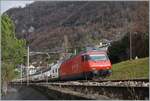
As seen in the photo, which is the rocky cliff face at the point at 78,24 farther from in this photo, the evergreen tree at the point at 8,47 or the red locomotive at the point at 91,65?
the red locomotive at the point at 91,65

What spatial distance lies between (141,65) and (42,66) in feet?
101

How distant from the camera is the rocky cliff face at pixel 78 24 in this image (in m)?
Result: 49.7

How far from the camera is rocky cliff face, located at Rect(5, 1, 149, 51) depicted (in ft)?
163

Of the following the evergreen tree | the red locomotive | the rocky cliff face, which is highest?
the rocky cliff face

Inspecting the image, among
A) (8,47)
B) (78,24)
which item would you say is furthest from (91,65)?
Result: (78,24)

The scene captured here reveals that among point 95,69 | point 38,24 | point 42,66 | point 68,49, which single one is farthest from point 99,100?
point 38,24

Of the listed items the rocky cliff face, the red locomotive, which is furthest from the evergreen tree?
the rocky cliff face

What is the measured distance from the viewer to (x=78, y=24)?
219 feet

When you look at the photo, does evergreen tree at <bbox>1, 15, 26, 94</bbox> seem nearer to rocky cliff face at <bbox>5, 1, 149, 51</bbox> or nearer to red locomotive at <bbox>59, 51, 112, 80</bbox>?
red locomotive at <bbox>59, 51, 112, 80</bbox>

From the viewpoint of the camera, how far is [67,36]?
5897 cm

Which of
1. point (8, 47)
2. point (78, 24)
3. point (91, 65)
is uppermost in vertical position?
point (78, 24)

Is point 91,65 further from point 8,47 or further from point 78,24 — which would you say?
point 78,24

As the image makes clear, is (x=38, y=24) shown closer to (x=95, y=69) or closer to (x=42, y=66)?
(x=42, y=66)

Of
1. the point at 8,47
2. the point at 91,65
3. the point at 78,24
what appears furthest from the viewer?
the point at 78,24
